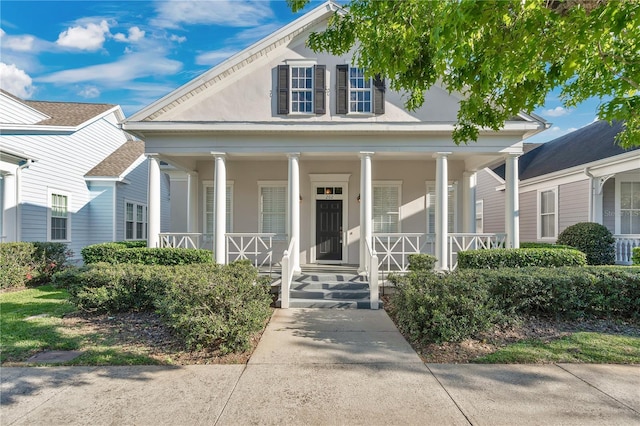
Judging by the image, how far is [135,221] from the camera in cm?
1598

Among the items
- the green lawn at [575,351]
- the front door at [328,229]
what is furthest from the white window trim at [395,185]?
the green lawn at [575,351]

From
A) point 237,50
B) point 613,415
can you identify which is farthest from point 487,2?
point 237,50

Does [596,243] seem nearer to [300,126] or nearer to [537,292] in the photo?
[537,292]

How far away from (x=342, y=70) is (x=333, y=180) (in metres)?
3.32

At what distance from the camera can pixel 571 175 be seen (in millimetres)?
12789

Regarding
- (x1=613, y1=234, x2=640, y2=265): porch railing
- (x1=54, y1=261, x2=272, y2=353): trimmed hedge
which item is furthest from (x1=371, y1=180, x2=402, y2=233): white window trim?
(x1=613, y1=234, x2=640, y2=265): porch railing

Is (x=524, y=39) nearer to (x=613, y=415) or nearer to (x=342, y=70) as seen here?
(x=613, y=415)

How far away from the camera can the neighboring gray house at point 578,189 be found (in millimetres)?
11539

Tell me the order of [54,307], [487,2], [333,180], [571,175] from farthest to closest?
[571,175] → [333,180] → [54,307] → [487,2]

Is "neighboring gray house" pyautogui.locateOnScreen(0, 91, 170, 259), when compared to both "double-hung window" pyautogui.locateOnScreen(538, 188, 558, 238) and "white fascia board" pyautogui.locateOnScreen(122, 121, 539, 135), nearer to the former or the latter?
"white fascia board" pyautogui.locateOnScreen(122, 121, 539, 135)

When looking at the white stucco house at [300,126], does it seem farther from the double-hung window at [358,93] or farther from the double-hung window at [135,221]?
the double-hung window at [135,221]

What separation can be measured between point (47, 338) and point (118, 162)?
12019 millimetres

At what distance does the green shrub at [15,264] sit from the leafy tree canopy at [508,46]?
10.1m

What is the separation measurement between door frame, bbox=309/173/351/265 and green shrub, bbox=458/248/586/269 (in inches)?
152
